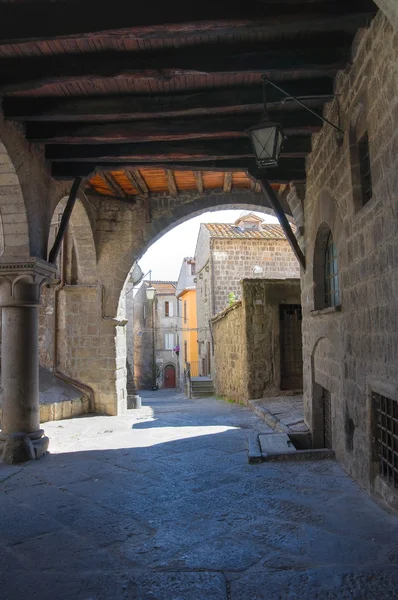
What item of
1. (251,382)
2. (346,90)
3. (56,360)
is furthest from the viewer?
(251,382)

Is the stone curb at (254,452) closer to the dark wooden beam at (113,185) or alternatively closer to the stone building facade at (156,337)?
the dark wooden beam at (113,185)

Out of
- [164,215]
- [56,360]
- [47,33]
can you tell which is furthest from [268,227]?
[47,33]

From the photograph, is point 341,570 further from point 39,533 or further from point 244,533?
point 39,533

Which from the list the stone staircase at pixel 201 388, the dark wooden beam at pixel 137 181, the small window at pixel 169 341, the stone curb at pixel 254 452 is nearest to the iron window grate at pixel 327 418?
the stone curb at pixel 254 452

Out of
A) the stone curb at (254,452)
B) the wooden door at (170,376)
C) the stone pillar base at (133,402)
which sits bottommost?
the wooden door at (170,376)

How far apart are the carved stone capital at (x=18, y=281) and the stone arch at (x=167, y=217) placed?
408 centimetres

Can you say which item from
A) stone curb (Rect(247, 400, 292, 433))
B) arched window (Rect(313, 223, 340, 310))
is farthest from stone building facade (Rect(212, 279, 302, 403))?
arched window (Rect(313, 223, 340, 310))

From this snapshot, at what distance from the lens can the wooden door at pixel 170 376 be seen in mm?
37812

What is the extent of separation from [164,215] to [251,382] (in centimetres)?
396

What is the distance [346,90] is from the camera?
178 inches

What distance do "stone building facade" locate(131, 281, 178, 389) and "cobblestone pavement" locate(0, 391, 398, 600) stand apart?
2970 centimetres

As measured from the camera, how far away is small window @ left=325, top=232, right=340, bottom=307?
585 cm

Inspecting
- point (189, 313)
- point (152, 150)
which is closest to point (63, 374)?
point (152, 150)

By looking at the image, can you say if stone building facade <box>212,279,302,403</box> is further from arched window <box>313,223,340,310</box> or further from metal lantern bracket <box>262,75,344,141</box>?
metal lantern bracket <box>262,75,344,141</box>
